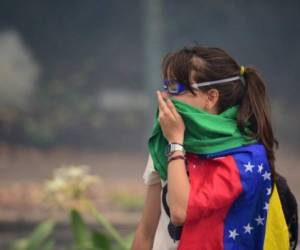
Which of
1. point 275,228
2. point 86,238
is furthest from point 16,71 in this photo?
point 275,228

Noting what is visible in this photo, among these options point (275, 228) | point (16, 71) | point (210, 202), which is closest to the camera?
point (210, 202)

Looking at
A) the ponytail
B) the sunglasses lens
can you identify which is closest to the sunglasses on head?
the sunglasses lens

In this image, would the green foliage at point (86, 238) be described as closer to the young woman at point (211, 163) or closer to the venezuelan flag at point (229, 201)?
the young woman at point (211, 163)

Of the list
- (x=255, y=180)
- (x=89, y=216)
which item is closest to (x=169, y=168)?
(x=255, y=180)

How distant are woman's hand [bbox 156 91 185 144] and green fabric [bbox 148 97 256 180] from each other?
0.05 feet

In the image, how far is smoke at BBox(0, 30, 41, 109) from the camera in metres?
5.65

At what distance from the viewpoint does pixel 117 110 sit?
569 centimetres

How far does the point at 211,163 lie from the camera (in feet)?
6.39

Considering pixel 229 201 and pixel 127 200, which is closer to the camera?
pixel 229 201

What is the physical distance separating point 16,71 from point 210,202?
4044 mm

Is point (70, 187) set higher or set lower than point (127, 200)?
higher

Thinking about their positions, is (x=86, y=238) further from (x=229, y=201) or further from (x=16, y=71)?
(x=16, y=71)

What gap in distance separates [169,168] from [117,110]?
3.76 m

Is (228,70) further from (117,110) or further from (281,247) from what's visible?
(117,110)
